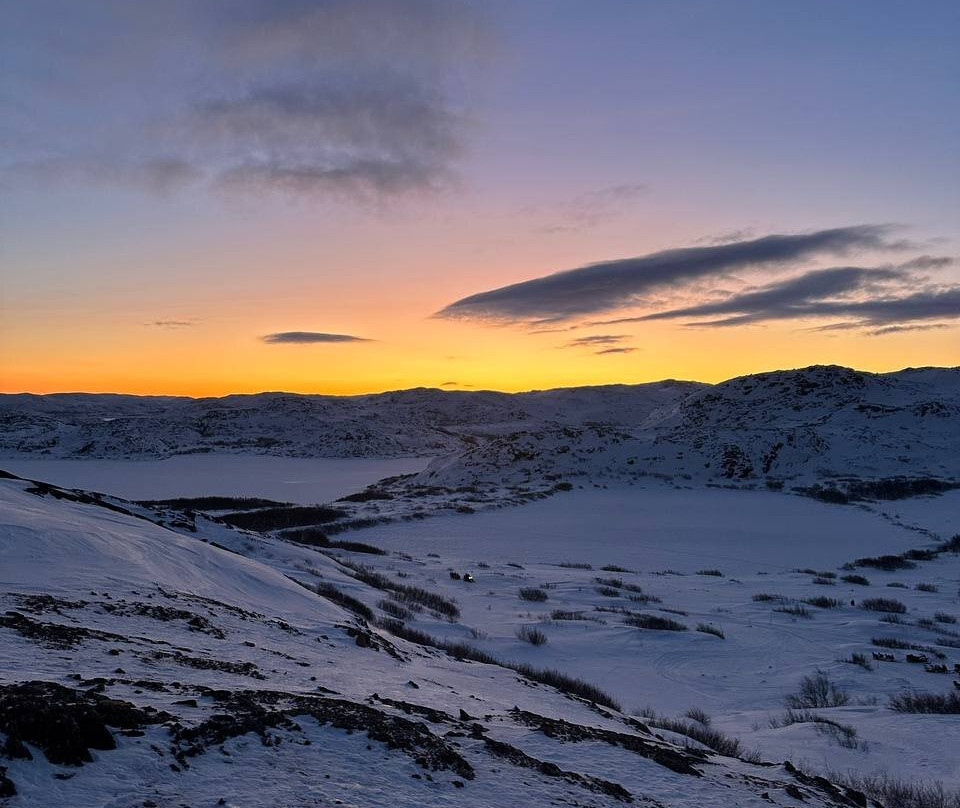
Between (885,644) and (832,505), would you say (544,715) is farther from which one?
(832,505)

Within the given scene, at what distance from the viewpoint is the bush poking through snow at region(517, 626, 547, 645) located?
366 inches

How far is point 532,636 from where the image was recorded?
9375mm

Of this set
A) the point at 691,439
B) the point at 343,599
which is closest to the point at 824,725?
the point at 343,599

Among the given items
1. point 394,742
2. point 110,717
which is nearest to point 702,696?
point 394,742

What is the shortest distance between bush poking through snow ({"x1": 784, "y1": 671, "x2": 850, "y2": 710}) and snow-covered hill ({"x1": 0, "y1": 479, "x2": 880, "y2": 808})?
7.66 ft

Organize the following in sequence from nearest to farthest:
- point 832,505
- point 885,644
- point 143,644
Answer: point 143,644 → point 885,644 → point 832,505

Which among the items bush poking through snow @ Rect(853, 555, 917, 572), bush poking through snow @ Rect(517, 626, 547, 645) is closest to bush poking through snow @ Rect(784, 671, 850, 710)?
bush poking through snow @ Rect(517, 626, 547, 645)

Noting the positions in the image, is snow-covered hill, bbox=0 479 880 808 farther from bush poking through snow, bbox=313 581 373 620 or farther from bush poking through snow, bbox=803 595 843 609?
bush poking through snow, bbox=803 595 843 609

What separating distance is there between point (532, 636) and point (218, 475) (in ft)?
137

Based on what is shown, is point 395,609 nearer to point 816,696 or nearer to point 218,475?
point 816,696

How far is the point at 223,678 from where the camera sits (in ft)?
13.7

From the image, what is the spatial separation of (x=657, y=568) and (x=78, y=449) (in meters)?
59.5

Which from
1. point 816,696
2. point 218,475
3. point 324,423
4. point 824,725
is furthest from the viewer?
point 324,423

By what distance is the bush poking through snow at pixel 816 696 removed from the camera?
23.3 feet
